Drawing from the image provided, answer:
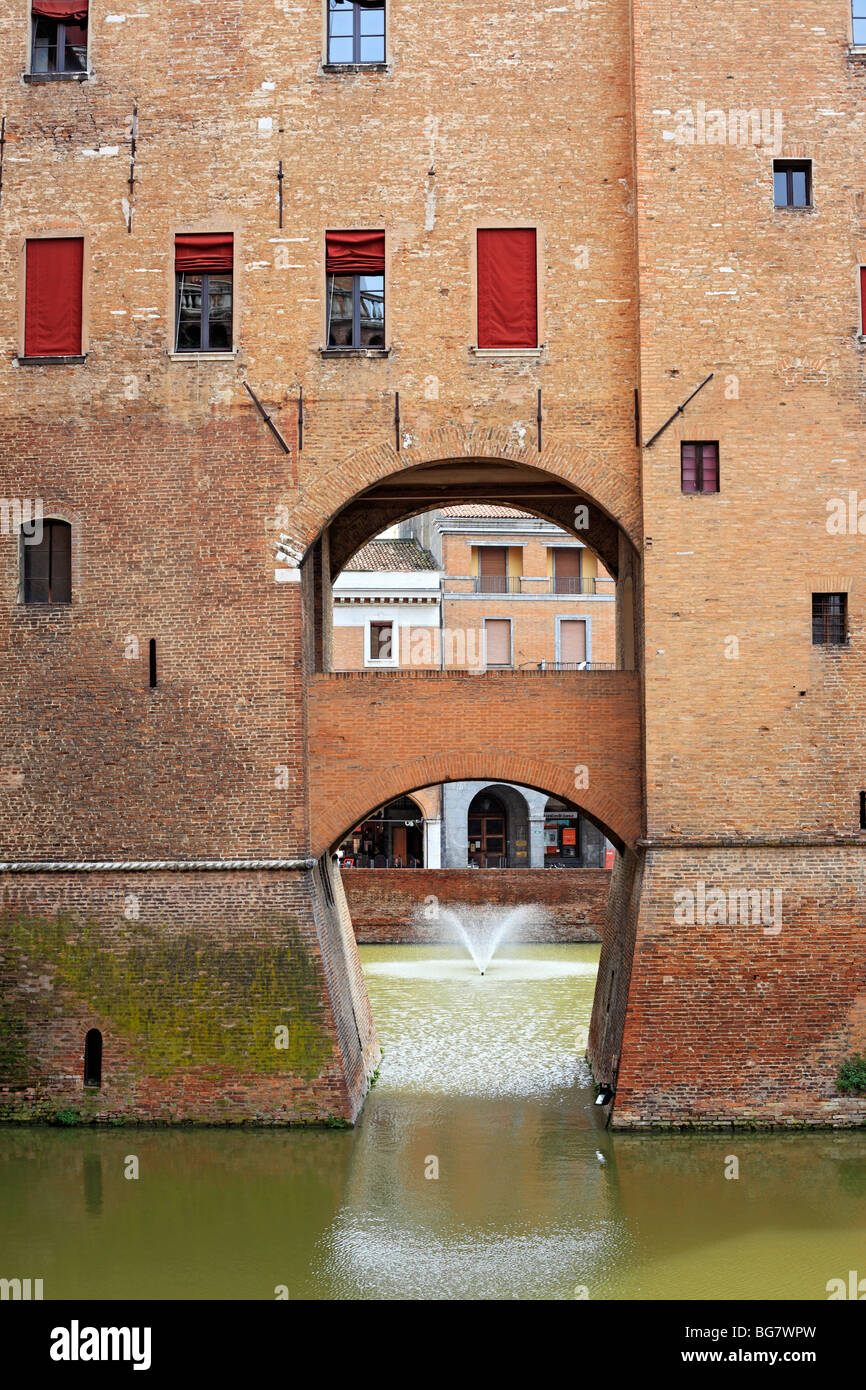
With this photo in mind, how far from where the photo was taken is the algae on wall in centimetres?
1708

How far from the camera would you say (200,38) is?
724 inches

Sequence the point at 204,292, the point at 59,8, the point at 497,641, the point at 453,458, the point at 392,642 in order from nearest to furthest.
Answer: the point at 453,458
the point at 204,292
the point at 59,8
the point at 392,642
the point at 497,641

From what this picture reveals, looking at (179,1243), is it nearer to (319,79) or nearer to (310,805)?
(310,805)

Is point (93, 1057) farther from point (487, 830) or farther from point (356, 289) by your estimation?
point (487, 830)

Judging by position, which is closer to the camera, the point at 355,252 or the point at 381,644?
the point at 355,252

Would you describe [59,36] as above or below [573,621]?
above

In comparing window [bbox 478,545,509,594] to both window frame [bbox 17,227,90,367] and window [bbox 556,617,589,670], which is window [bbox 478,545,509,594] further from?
window frame [bbox 17,227,90,367]

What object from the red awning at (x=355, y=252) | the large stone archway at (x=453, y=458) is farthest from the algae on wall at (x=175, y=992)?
the red awning at (x=355, y=252)

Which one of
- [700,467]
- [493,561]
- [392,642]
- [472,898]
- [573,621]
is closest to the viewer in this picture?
[700,467]

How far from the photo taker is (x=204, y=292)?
1822 cm

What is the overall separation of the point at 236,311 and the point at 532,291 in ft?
12.7

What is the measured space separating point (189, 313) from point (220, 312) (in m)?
0.41

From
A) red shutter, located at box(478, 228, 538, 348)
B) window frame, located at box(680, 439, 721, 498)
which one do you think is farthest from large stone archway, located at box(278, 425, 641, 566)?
red shutter, located at box(478, 228, 538, 348)

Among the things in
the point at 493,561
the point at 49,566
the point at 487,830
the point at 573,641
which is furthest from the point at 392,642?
the point at 49,566
